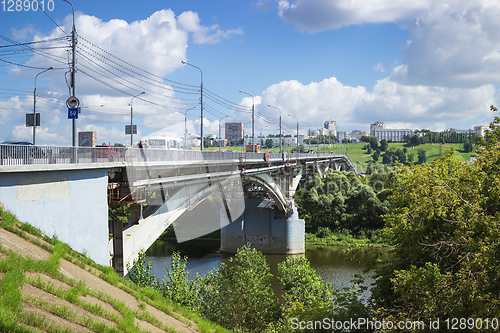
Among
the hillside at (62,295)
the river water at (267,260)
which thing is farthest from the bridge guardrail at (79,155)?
the river water at (267,260)

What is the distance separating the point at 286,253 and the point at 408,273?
3319 cm

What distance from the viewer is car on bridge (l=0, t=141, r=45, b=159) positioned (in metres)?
Result: 9.27

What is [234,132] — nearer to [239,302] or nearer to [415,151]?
[415,151]

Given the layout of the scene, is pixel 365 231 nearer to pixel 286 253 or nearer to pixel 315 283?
pixel 286 253

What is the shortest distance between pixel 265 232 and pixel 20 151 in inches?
1388

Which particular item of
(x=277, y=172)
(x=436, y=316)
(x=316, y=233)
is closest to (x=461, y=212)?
(x=436, y=316)

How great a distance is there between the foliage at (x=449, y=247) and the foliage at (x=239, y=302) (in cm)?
747

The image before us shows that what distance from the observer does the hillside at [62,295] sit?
21.2 feet

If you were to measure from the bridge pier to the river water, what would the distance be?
4.42 ft

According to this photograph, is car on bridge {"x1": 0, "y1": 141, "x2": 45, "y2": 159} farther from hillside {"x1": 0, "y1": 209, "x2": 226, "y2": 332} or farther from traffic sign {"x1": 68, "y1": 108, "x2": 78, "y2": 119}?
traffic sign {"x1": 68, "y1": 108, "x2": 78, "y2": 119}

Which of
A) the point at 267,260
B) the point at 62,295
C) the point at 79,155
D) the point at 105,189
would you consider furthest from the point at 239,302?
the point at 267,260

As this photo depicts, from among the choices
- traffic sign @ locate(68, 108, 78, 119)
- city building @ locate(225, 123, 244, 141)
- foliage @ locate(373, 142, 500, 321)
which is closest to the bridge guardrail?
traffic sign @ locate(68, 108, 78, 119)

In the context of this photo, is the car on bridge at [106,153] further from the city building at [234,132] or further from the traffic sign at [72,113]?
the city building at [234,132]

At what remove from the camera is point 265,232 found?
43.3m
